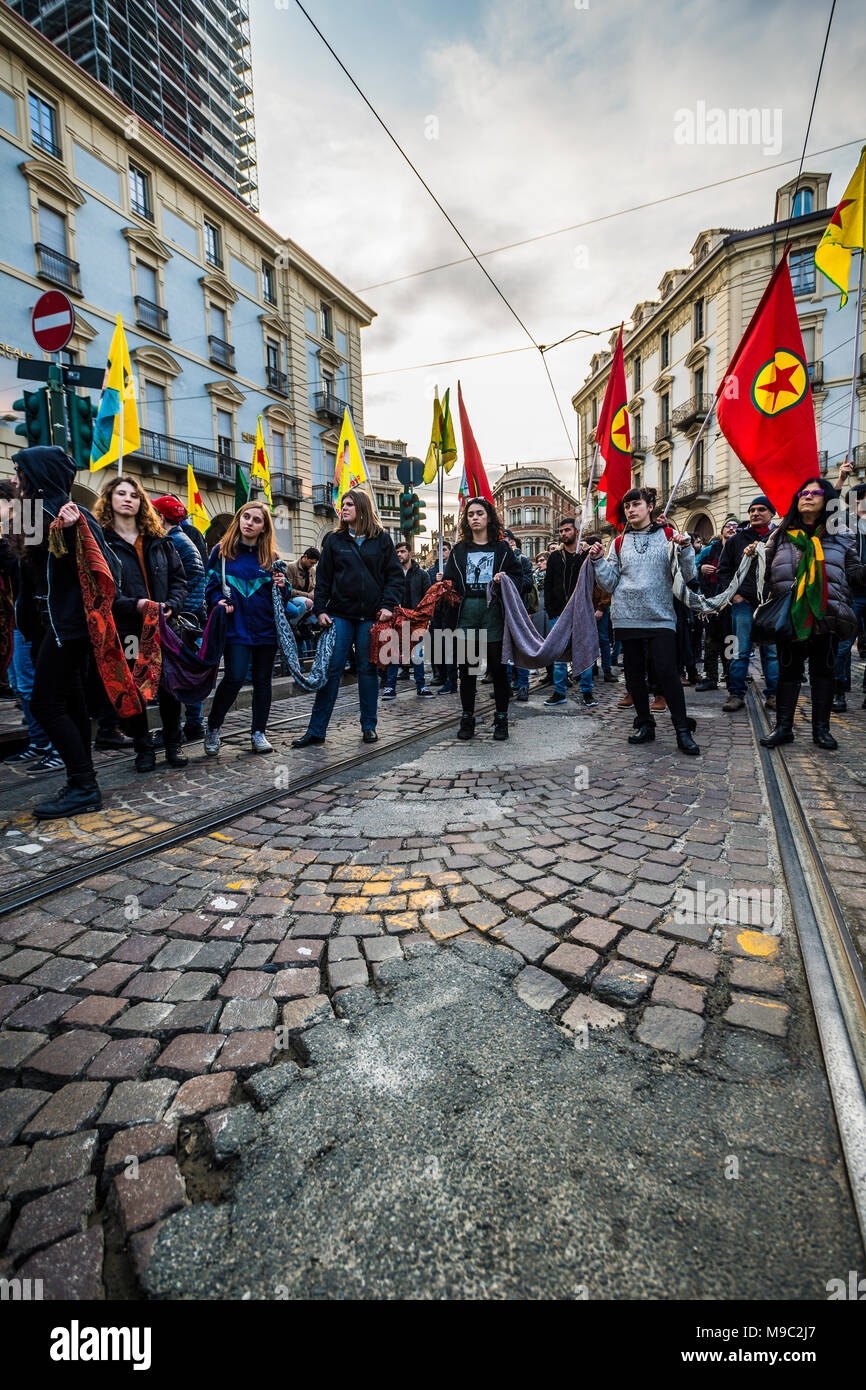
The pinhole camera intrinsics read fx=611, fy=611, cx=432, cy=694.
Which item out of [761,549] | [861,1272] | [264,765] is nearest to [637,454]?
[761,549]

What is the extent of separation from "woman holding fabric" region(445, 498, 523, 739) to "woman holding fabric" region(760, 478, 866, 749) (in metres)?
2.30

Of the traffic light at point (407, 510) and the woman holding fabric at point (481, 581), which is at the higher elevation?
the traffic light at point (407, 510)

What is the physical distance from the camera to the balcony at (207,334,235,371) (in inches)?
961

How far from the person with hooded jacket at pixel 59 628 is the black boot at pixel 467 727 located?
9.78 feet

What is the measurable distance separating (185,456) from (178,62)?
87.3 ft

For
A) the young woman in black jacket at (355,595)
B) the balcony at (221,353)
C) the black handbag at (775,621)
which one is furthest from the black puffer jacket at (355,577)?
the balcony at (221,353)

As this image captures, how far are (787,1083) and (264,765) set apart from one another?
3.95 meters

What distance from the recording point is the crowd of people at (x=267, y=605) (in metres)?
3.77

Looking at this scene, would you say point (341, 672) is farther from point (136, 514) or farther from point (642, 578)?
point (642, 578)

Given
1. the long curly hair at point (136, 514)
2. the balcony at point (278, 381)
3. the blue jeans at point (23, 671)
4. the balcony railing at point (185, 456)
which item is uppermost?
the balcony at point (278, 381)

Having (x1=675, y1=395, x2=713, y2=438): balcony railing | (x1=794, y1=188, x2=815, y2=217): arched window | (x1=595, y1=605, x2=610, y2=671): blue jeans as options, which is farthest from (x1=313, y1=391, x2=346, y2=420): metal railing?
(x1=595, y1=605, x2=610, y2=671): blue jeans

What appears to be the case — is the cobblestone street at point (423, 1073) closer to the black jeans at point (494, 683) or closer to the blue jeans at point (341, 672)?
the blue jeans at point (341, 672)

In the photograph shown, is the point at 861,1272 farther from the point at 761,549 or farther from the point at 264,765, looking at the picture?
the point at 761,549
